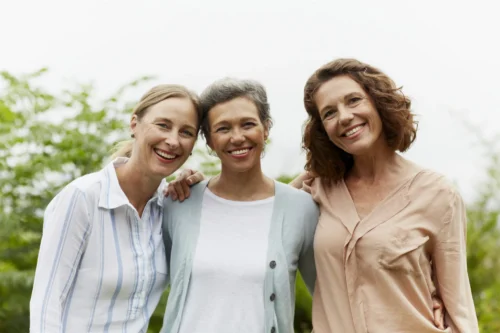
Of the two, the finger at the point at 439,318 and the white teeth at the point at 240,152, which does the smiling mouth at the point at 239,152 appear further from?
the finger at the point at 439,318

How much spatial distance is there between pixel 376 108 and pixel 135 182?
1215 mm

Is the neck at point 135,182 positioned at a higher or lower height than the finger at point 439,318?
higher

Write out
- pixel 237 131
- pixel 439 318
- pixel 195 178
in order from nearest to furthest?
1. pixel 439 318
2. pixel 237 131
3. pixel 195 178

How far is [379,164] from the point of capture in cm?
332

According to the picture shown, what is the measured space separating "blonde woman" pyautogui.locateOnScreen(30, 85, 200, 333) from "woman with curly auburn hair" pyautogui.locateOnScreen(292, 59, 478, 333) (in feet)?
2.48

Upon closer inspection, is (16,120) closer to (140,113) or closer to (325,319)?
(140,113)

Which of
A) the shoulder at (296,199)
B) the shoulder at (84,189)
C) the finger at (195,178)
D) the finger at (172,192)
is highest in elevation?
the shoulder at (84,189)

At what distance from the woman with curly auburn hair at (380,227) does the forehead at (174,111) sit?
0.64m

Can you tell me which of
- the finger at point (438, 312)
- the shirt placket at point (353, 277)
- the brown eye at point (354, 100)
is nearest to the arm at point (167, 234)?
the shirt placket at point (353, 277)

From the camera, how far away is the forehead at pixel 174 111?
3.16m

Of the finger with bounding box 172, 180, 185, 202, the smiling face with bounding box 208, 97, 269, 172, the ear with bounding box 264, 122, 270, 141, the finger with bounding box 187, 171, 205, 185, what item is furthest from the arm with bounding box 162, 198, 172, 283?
the ear with bounding box 264, 122, 270, 141

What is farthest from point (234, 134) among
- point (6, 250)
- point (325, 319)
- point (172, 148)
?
point (6, 250)

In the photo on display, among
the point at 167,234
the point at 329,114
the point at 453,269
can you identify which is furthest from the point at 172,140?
the point at 453,269

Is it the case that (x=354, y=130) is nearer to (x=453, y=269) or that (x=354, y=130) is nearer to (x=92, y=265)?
(x=453, y=269)
